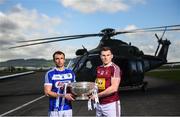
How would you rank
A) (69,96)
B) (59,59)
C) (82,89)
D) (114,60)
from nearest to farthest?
1. (82,89)
2. (69,96)
3. (59,59)
4. (114,60)

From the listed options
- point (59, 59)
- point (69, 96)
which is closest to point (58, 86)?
point (69, 96)

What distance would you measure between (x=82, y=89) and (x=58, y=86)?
0.48 m

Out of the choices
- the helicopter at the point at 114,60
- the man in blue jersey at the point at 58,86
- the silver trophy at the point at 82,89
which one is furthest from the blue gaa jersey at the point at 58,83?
the helicopter at the point at 114,60

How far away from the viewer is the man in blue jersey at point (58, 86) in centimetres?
555

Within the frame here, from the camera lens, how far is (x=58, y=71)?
5.61m

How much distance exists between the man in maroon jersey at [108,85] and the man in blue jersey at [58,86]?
1.60 feet

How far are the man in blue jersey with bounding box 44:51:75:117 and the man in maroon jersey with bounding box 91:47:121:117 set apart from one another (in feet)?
1.60

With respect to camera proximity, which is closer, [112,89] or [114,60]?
[112,89]

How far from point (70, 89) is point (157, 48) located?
19393mm

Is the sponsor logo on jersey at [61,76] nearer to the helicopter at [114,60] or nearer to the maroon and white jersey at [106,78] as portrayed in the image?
the maroon and white jersey at [106,78]

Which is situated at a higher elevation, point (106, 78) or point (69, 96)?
point (106, 78)

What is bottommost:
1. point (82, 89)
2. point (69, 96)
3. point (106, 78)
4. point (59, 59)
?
point (69, 96)

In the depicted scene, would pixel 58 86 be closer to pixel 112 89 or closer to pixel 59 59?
pixel 59 59

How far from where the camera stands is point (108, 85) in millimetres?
5602
